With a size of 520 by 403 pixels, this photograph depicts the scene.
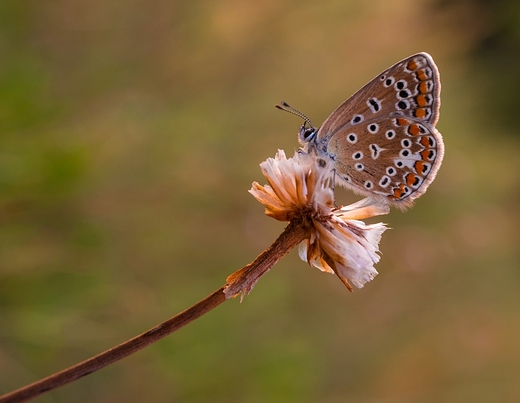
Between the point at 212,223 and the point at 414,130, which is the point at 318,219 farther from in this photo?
the point at 212,223

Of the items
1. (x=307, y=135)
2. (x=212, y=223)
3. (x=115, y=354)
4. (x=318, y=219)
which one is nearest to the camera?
(x=115, y=354)

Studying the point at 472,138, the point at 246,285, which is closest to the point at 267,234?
the point at 246,285

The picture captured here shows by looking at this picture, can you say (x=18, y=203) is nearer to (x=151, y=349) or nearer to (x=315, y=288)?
(x=151, y=349)

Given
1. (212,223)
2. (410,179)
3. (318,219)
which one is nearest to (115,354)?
(318,219)

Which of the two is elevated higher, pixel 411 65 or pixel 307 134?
pixel 307 134

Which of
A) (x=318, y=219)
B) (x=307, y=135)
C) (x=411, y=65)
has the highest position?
(x=307, y=135)

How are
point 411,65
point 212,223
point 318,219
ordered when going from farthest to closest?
point 212,223 < point 411,65 < point 318,219
